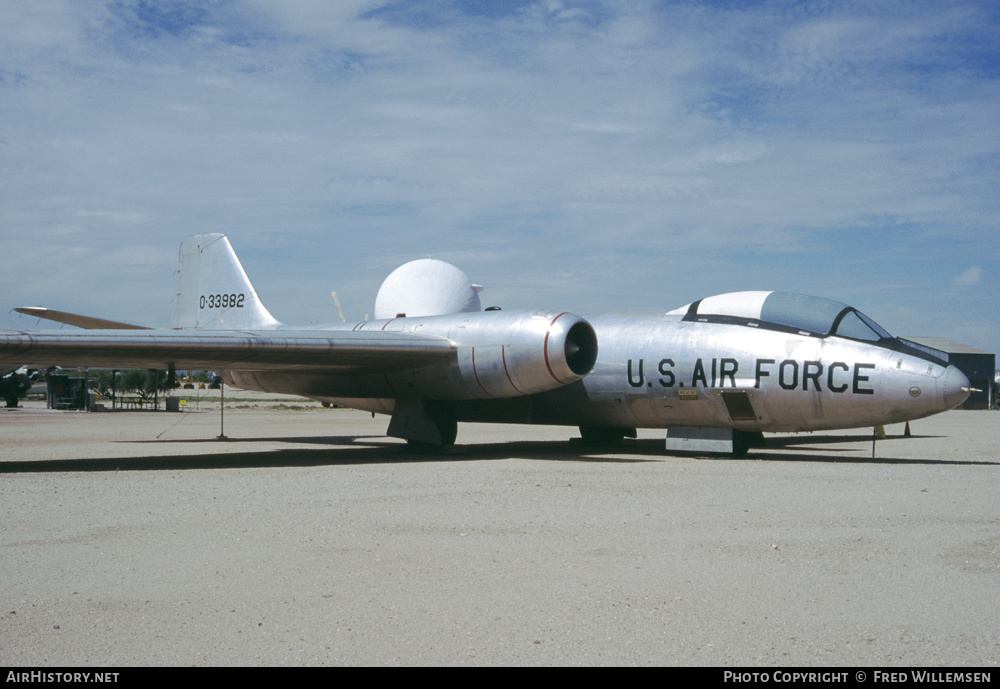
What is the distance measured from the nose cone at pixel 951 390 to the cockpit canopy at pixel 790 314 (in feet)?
3.98

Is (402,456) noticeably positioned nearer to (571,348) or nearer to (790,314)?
(571,348)

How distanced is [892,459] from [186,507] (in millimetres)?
12219

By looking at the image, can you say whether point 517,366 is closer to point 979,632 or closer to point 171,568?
point 171,568

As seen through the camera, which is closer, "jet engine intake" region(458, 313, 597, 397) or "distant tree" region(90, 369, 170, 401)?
"jet engine intake" region(458, 313, 597, 397)

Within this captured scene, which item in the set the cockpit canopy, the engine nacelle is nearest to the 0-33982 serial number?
the engine nacelle

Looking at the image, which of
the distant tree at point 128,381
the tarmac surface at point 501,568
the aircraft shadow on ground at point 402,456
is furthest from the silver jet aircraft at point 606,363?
the distant tree at point 128,381

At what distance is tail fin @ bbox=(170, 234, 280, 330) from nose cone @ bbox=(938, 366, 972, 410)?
1487 centimetres

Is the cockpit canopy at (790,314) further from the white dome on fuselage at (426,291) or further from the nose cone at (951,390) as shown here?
the white dome on fuselage at (426,291)

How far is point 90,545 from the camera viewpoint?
7.07m

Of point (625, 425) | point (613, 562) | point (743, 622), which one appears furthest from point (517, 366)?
point (743, 622)

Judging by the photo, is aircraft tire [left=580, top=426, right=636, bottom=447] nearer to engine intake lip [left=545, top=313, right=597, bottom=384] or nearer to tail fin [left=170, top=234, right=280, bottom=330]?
engine intake lip [left=545, top=313, right=597, bottom=384]

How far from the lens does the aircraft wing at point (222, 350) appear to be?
539 inches

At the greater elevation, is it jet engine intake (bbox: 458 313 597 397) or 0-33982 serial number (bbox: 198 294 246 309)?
0-33982 serial number (bbox: 198 294 246 309)

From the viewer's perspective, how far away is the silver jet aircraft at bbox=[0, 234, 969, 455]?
1370cm
